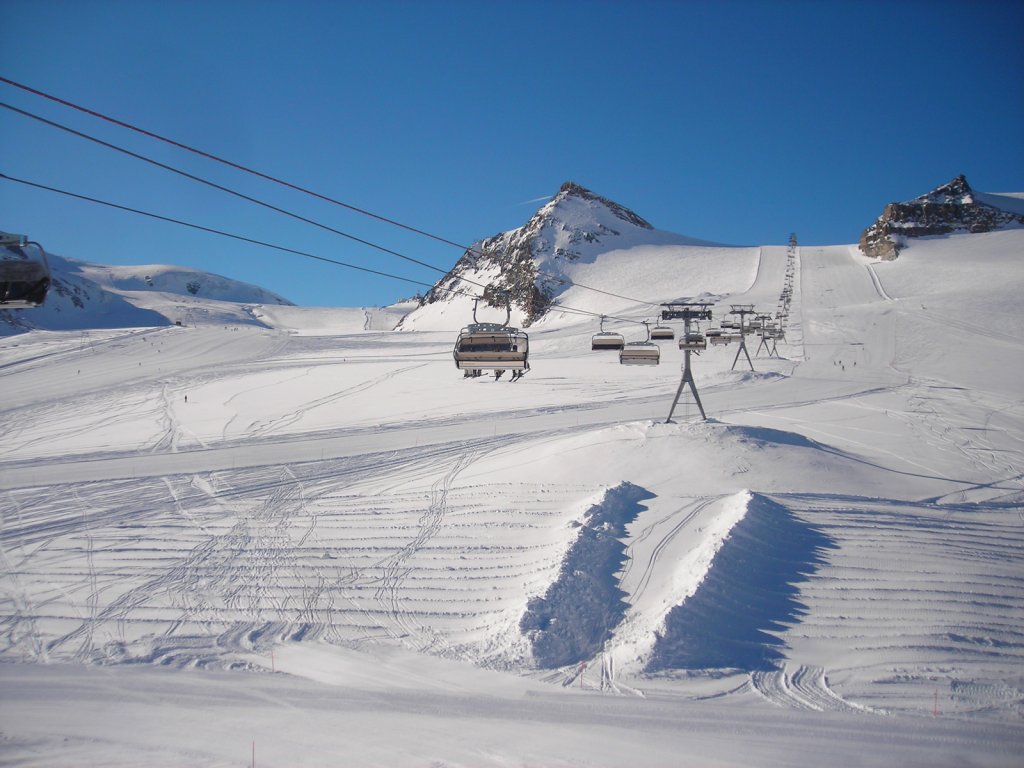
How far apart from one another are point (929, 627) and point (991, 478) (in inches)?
437

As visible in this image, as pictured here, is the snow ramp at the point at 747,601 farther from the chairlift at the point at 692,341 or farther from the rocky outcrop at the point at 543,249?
the rocky outcrop at the point at 543,249

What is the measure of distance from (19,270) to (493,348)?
12.6m

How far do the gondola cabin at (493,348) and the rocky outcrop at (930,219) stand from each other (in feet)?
269

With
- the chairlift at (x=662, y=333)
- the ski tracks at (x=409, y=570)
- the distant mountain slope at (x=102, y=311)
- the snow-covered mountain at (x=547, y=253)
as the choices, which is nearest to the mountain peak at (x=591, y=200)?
the snow-covered mountain at (x=547, y=253)

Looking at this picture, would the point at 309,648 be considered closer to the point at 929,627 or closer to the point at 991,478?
the point at 929,627

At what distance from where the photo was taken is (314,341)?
219 feet

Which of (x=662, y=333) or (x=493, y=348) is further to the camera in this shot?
(x=662, y=333)

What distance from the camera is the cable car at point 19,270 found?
21.2 ft

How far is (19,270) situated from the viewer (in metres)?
6.48

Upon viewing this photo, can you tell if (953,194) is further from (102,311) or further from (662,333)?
(102,311)

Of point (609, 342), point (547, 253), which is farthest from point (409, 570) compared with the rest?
point (547, 253)

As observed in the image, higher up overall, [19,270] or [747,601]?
[19,270]

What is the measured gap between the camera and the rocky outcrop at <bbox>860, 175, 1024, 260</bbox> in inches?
3374

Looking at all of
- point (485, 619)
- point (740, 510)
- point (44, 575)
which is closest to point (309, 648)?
point (485, 619)
